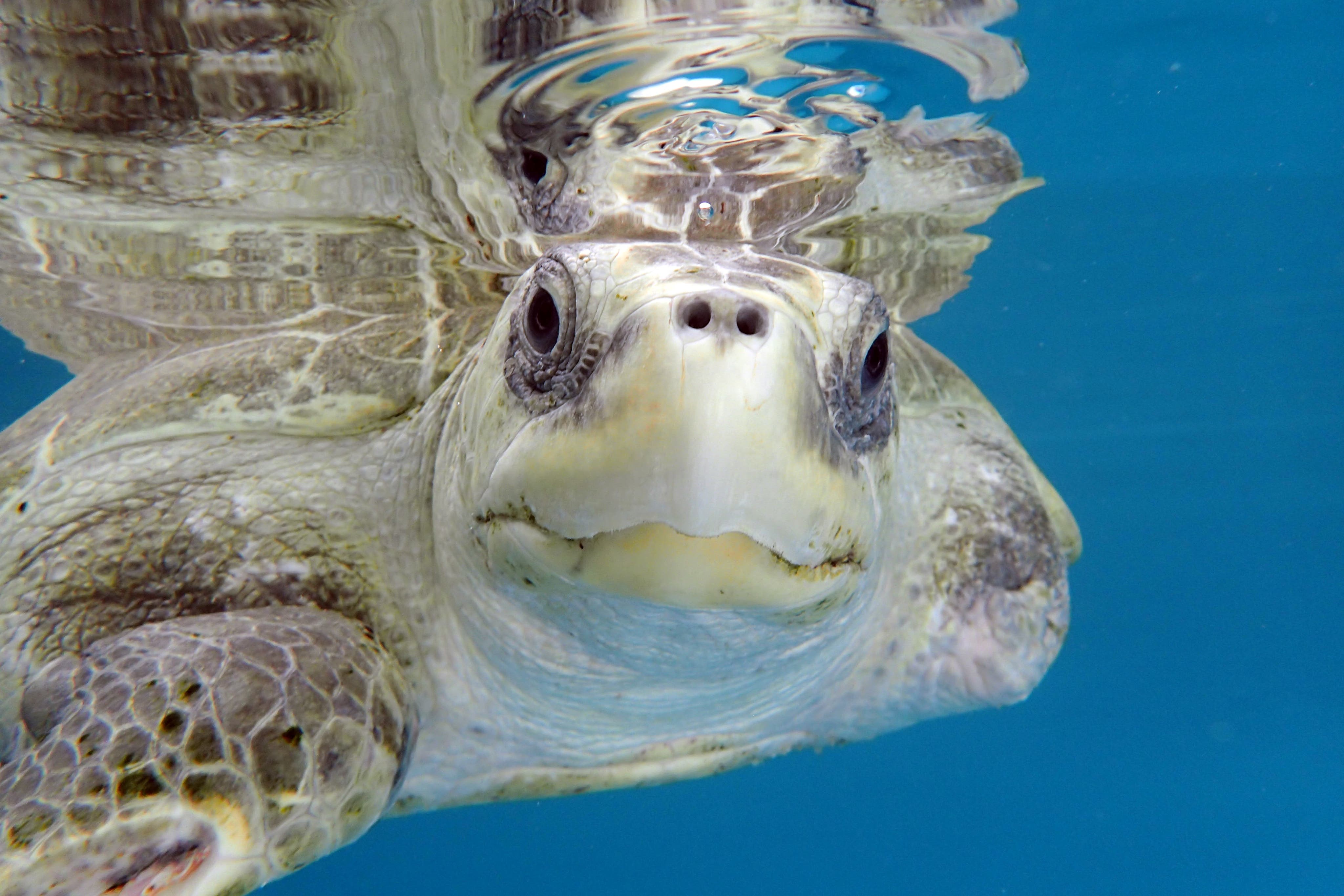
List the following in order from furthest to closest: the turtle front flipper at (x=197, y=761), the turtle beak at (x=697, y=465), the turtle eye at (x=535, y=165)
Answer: the turtle eye at (x=535, y=165)
the turtle front flipper at (x=197, y=761)
the turtle beak at (x=697, y=465)

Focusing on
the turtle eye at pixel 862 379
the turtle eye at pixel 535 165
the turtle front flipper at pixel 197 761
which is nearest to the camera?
the turtle front flipper at pixel 197 761

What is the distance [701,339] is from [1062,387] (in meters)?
19.0

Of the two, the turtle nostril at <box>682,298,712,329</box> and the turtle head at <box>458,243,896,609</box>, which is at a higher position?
the turtle nostril at <box>682,298,712,329</box>

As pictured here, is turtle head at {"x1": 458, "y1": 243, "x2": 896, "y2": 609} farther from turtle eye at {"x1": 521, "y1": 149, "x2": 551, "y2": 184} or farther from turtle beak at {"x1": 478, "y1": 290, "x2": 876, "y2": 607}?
turtle eye at {"x1": 521, "y1": 149, "x2": 551, "y2": 184}

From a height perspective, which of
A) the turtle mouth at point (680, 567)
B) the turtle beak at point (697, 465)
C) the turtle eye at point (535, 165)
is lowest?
the turtle mouth at point (680, 567)

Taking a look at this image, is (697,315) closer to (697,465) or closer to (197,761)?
(697,465)

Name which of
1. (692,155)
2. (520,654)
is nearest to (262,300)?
(692,155)

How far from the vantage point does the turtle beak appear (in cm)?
141

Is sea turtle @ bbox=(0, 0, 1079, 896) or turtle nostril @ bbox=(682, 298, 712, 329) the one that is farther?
→ sea turtle @ bbox=(0, 0, 1079, 896)

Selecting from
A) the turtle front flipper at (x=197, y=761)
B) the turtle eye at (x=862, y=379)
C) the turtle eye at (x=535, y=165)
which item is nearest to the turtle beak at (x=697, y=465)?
the turtle eye at (x=862, y=379)

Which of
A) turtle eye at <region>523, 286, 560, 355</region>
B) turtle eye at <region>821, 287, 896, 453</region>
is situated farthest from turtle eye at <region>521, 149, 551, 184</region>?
turtle eye at <region>821, 287, 896, 453</region>

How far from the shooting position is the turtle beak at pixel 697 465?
141 cm

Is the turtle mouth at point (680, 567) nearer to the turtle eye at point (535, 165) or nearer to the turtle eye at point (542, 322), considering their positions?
Answer: the turtle eye at point (542, 322)

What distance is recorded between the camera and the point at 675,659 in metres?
2.18
